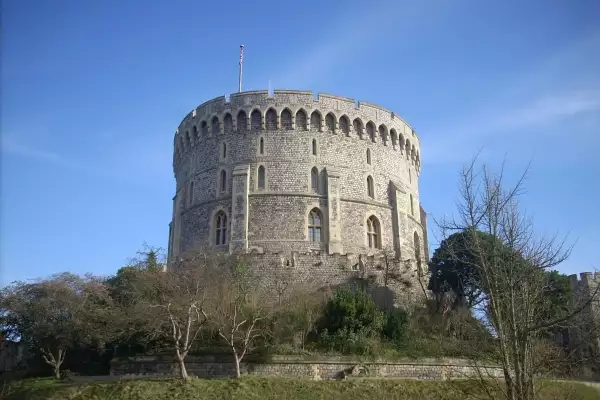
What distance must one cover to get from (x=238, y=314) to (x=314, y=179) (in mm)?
12432

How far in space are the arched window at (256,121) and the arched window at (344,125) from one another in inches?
194

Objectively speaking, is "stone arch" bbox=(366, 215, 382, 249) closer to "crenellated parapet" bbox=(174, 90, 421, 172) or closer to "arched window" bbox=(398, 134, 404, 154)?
"crenellated parapet" bbox=(174, 90, 421, 172)

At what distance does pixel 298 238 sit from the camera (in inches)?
1176

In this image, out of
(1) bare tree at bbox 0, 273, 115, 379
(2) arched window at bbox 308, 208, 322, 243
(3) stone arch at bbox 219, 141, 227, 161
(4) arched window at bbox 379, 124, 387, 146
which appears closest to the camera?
(1) bare tree at bbox 0, 273, 115, 379

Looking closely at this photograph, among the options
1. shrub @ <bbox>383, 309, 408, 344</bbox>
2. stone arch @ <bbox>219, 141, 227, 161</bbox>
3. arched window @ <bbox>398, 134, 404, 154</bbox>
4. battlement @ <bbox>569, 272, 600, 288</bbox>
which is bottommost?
shrub @ <bbox>383, 309, 408, 344</bbox>

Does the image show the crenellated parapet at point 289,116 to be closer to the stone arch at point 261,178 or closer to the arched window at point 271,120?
the arched window at point 271,120

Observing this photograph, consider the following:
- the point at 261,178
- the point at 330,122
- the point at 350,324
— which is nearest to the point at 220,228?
the point at 261,178

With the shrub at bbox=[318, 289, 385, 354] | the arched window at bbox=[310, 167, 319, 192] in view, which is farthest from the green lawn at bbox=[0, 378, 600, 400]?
the arched window at bbox=[310, 167, 319, 192]

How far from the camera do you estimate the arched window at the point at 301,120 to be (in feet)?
106

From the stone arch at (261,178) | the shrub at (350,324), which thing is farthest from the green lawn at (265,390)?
the stone arch at (261,178)

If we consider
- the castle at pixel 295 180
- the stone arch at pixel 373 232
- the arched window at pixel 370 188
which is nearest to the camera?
the castle at pixel 295 180

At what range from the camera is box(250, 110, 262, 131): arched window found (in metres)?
32.3

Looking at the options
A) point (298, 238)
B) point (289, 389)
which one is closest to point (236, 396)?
point (289, 389)

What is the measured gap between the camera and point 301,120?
106 ft
